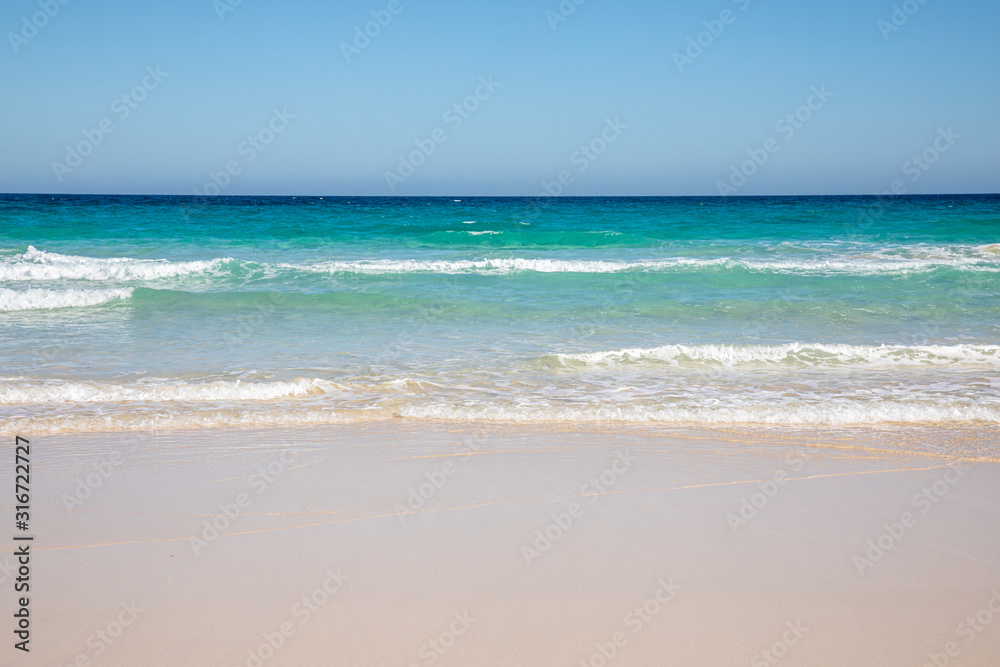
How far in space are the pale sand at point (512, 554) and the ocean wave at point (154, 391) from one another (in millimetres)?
1087

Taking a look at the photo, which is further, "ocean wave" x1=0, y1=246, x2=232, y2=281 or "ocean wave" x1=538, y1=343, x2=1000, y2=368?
"ocean wave" x1=0, y1=246, x2=232, y2=281

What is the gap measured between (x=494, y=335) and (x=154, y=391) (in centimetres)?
420

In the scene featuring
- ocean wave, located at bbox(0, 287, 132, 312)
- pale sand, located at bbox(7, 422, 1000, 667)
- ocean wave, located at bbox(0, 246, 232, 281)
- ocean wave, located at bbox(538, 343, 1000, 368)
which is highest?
pale sand, located at bbox(7, 422, 1000, 667)

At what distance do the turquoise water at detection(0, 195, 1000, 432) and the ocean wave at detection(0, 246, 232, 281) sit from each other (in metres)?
0.08

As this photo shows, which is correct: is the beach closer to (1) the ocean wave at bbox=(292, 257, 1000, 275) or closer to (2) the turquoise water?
(2) the turquoise water

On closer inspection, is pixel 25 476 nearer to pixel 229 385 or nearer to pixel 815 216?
pixel 229 385

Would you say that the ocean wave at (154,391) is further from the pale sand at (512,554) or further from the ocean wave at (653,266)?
the ocean wave at (653,266)

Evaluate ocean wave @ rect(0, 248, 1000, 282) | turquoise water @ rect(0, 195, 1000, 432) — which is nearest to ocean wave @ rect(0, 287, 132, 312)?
turquoise water @ rect(0, 195, 1000, 432)

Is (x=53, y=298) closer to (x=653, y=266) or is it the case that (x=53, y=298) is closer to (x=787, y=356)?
(x=787, y=356)

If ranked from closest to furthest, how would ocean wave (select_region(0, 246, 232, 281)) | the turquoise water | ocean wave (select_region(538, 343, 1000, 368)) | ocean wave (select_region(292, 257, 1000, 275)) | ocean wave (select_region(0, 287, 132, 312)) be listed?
the turquoise water → ocean wave (select_region(538, 343, 1000, 368)) → ocean wave (select_region(0, 287, 132, 312)) → ocean wave (select_region(0, 246, 232, 281)) → ocean wave (select_region(292, 257, 1000, 275))

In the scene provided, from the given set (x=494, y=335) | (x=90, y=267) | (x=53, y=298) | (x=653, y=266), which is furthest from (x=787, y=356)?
(x=90, y=267)

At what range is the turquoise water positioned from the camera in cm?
579

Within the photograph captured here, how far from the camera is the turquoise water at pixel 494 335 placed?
579 cm

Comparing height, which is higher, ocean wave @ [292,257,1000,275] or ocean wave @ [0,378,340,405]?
ocean wave @ [0,378,340,405]
